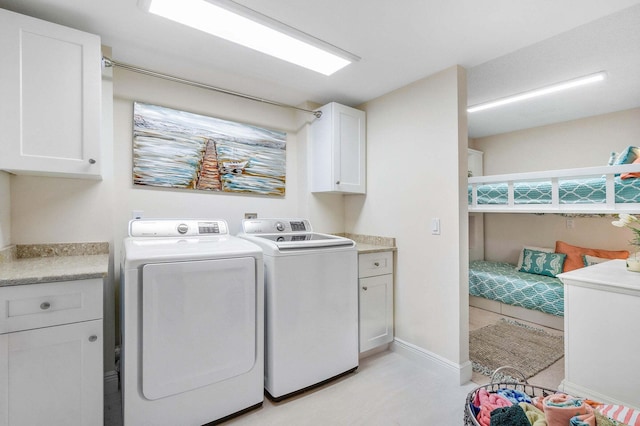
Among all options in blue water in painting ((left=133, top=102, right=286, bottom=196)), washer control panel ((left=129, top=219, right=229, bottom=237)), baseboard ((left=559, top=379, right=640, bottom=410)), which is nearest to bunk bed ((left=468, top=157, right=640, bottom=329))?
baseboard ((left=559, top=379, right=640, bottom=410))

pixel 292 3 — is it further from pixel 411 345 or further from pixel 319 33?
pixel 411 345

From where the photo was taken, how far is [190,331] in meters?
1.60

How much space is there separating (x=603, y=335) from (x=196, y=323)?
7.97 ft

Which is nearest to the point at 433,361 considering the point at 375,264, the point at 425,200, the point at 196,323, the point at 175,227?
the point at 375,264

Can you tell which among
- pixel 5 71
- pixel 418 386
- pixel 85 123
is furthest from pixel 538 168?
pixel 5 71

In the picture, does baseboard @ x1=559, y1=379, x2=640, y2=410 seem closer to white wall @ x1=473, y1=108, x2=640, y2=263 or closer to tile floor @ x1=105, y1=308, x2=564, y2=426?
tile floor @ x1=105, y1=308, x2=564, y2=426

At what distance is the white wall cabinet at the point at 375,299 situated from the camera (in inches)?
96.1

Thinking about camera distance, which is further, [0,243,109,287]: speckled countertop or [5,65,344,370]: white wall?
[5,65,344,370]: white wall

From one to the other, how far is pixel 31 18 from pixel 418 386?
10.4ft

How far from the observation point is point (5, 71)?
1478 millimetres

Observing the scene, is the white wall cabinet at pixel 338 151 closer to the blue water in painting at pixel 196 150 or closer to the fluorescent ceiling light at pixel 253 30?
the blue water in painting at pixel 196 150

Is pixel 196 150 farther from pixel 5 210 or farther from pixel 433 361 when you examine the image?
pixel 433 361

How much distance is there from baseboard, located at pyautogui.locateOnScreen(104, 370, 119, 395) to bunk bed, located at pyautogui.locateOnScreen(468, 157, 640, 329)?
2.92 metres

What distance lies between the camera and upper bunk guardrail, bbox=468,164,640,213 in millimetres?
1854
